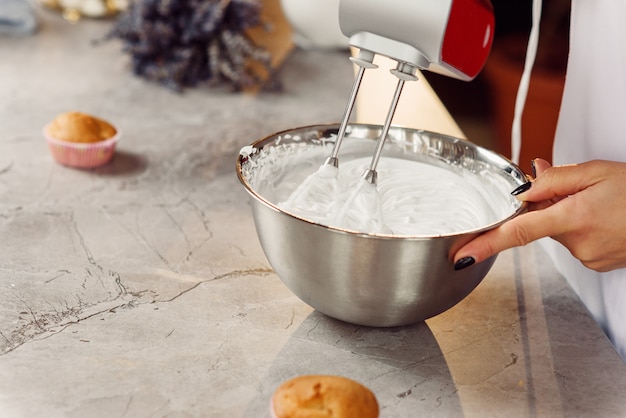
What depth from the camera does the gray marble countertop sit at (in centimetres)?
79

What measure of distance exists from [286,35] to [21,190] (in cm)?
104

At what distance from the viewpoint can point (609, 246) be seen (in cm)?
88

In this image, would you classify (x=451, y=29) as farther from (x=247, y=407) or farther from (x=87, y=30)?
(x=87, y=30)

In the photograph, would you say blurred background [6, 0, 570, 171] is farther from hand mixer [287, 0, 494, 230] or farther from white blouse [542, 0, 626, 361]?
hand mixer [287, 0, 494, 230]

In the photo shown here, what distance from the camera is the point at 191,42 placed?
5.75ft

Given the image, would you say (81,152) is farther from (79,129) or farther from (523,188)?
(523,188)

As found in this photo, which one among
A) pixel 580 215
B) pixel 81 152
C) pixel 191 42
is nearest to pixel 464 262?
pixel 580 215

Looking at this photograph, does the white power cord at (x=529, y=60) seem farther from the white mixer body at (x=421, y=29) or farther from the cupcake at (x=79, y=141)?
the cupcake at (x=79, y=141)

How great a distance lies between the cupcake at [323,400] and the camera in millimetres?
711

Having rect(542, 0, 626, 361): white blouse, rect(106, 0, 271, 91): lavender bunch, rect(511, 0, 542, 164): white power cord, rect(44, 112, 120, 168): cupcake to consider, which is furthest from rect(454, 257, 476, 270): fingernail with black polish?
rect(106, 0, 271, 91): lavender bunch

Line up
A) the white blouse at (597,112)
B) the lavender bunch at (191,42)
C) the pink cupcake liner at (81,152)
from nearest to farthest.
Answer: the white blouse at (597,112) → the pink cupcake liner at (81,152) → the lavender bunch at (191,42)

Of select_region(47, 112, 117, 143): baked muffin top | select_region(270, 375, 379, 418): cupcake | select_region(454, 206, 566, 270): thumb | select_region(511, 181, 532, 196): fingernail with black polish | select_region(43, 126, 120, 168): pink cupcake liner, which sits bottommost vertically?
select_region(43, 126, 120, 168): pink cupcake liner

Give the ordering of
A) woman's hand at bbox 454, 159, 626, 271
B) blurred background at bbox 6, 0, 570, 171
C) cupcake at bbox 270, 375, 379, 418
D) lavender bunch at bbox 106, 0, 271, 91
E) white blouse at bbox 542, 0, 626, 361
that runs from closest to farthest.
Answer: cupcake at bbox 270, 375, 379, 418, woman's hand at bbox 454, 159, 626, 271, white blouse at bbox 542, 0, 626, 361, lavender bunch at bbox 106, 0, 271, 91, blurred background at bbox 6, 0, 570, 171

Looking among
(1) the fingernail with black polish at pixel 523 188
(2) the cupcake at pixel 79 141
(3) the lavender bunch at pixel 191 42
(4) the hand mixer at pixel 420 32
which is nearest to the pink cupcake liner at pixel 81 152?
Answer: (2) the cupcake at pixel 79 141
